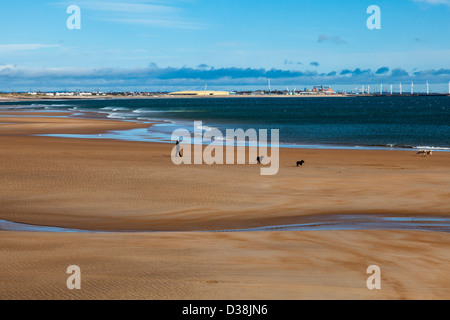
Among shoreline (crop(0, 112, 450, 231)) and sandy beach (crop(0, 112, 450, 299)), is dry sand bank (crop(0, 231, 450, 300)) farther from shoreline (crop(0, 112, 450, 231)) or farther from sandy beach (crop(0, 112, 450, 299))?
shoreline (crop(0, 112, 450, 231))

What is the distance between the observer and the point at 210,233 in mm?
13266

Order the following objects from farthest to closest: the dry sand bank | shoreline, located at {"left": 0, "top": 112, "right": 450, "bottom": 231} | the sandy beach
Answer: shoreline, located at {"left": 0, "top": 112, "right": 450, "bottom": 231} < the sandy beach < the dry sand bank

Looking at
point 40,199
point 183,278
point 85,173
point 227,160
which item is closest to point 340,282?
point 183,278

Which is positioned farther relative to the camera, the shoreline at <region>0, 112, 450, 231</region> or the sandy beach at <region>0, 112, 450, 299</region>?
the shoreline at <region>0, 112, 450, 231</region>

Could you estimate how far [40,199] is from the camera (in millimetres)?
17219

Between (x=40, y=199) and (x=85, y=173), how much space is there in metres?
4.54

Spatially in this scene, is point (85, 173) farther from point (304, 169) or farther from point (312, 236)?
point (312, 236)

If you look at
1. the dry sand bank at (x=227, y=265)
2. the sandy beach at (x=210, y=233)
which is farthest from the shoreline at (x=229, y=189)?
the dry sand bank at (x=227, y=265)

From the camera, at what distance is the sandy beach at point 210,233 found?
365 inches

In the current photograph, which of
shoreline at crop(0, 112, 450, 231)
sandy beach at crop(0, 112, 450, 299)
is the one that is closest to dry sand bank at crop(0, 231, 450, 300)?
sandy beach at crop(0, 112, 450, 299)

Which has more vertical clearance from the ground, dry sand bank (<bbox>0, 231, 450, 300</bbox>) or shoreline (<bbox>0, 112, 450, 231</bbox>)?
shoreline (<bbox>0, 112, 450, 231</bbox>)

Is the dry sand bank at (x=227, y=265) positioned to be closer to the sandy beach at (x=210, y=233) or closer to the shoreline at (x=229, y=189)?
the sandy beach at (x=210, y=233)

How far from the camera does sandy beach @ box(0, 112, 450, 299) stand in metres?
9.27

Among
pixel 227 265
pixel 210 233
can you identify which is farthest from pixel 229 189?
pixel 227 265
